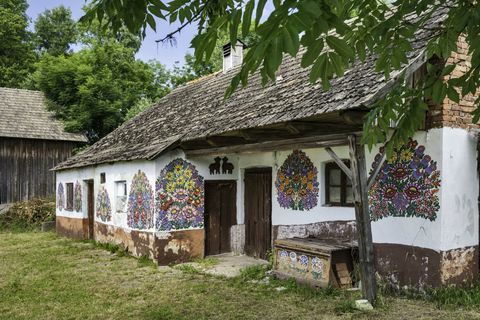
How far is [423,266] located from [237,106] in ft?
16.7

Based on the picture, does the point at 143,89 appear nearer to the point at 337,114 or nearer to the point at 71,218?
the point at 71,218

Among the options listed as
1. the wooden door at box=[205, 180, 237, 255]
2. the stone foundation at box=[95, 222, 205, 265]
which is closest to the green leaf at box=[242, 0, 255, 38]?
the stone foundation at box=[95, 222, 205, 265]

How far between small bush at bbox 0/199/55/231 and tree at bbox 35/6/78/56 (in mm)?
21316

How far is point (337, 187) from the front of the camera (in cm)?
834

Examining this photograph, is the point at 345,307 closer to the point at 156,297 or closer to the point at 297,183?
the point at 156,297

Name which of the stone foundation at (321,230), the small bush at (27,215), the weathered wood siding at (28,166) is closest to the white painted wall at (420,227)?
the stone foundation at (321,230)

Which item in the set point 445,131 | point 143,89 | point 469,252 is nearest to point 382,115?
point 445,131

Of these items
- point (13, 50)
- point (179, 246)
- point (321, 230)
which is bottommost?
point (179, 246)

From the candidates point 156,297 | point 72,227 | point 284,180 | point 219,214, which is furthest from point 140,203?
point 72,227

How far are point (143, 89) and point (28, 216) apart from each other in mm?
11160

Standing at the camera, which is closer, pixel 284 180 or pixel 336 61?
pixel 336 61

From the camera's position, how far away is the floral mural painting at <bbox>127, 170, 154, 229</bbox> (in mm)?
10430

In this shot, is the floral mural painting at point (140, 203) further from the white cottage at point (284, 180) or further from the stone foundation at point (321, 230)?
the stone foundation at point (321, 230)

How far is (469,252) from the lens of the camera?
7066mm
